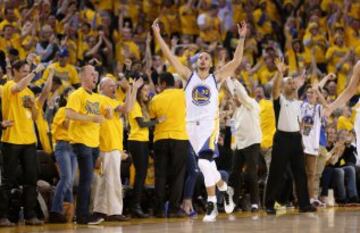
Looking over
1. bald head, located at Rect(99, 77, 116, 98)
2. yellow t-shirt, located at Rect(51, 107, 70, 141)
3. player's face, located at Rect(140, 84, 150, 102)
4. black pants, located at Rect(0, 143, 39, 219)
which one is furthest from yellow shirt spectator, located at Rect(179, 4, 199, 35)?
black pants, located at Rect(0, 143, 39, 219)

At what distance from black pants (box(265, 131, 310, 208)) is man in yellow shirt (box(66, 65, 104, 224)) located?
3.24m

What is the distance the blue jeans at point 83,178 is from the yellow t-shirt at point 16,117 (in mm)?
689

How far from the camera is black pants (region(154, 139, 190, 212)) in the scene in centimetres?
1418

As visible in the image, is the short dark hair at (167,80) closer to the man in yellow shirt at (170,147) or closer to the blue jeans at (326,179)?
the man in yellow shirt at (170,147)

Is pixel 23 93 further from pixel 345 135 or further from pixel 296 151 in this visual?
pixel 345 135

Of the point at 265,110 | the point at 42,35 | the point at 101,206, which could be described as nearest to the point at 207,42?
the point at 42,35

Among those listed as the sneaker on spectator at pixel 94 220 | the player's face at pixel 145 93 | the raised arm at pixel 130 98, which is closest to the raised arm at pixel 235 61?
the raised arm at pixel 130 98

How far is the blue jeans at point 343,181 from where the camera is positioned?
57.4 feet

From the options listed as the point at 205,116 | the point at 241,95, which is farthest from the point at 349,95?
the point at 241,95

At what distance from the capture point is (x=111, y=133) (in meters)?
13.2

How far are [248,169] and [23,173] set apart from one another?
4.29 metres

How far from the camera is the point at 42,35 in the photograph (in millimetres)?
19141

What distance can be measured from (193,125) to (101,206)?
212cm

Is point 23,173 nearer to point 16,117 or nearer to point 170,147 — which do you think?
point 16,117
